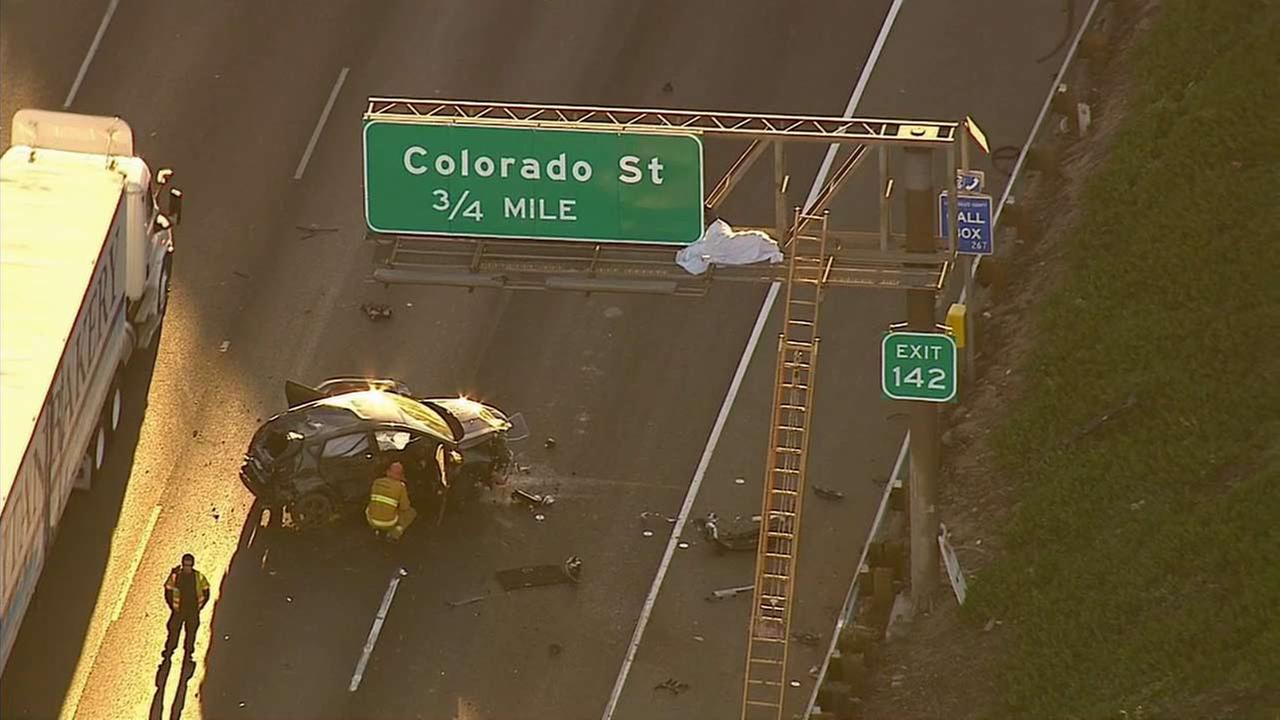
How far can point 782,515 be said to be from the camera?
33500 mm

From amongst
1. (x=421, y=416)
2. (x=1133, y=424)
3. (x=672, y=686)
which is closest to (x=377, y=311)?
(x=421, y=416)

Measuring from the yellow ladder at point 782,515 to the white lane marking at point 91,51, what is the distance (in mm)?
15754

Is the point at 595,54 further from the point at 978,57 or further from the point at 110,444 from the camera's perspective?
the point at 110,444

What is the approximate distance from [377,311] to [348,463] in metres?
4.95

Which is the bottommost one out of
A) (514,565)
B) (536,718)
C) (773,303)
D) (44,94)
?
(536,718)

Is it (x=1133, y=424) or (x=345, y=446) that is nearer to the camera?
(x=1133, y=424)

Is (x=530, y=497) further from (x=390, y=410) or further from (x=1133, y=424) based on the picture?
(x=1133, y=424)

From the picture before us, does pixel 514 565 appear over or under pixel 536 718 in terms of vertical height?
over

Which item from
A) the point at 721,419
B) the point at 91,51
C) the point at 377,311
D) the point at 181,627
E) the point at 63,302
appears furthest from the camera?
the point at 91,51

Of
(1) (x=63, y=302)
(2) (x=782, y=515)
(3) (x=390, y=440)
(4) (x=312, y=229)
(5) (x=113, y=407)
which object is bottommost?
(2) (x=782, y=515)

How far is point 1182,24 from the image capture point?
141 ft

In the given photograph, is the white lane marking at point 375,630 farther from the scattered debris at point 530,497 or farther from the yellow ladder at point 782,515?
the yellow ladder at point 782,515

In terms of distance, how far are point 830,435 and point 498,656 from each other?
680cm

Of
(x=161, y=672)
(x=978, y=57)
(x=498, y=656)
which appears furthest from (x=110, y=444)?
(x=978, y=57)
